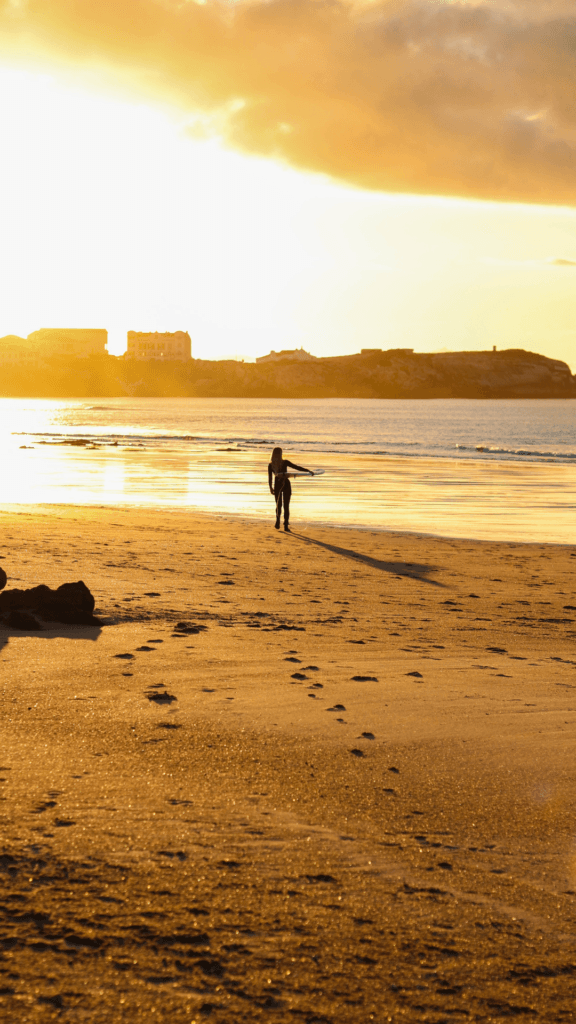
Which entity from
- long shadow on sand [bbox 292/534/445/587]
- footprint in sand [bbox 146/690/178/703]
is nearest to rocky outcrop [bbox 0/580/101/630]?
footprint in sand [bbox 146/690/178/703]

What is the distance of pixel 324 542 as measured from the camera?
14.6 m

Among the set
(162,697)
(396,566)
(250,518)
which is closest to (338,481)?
(250,518)

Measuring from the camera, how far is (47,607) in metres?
7.34

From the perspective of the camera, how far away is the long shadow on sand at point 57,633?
22.1 feet

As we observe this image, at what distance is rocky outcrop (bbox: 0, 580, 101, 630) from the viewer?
7.08m

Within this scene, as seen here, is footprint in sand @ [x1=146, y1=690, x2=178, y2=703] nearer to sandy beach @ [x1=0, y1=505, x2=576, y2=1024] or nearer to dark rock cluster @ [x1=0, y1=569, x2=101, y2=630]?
sandy beach @ [x1=0, y1=505, x2=576, y2=1024]

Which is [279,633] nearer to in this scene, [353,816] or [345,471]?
[353,816]

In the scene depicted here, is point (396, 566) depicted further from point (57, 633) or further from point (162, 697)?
point (162, 697)

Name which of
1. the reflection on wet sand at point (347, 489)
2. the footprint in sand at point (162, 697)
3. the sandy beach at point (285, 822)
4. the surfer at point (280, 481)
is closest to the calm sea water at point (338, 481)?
the reflection on wet sand at point (347, 489)

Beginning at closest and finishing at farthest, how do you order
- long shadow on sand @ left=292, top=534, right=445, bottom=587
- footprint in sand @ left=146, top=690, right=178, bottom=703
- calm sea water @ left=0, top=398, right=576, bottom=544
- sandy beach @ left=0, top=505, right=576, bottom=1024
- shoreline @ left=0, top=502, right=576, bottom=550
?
sandy beach @ left=0, top=505, right=576, bottom=1024 → footprint in sand @ left=146, top=690, right=178, bottom=703 → long shadow on sand @ left=292, top=534, right=445, bottom=587 → shoreline @ left=0, top=502, right=576, bottom=550 → calm sea water @ left=0, top=398, right=576, bottom=544

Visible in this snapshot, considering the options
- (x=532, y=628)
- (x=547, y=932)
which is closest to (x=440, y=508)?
(x=532, y=628)

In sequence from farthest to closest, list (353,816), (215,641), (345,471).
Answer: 1. (345,471)
2. (215,641)
3. (353,816)

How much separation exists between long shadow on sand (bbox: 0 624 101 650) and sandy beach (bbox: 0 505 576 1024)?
0.12ft

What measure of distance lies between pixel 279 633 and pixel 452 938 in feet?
15.3
